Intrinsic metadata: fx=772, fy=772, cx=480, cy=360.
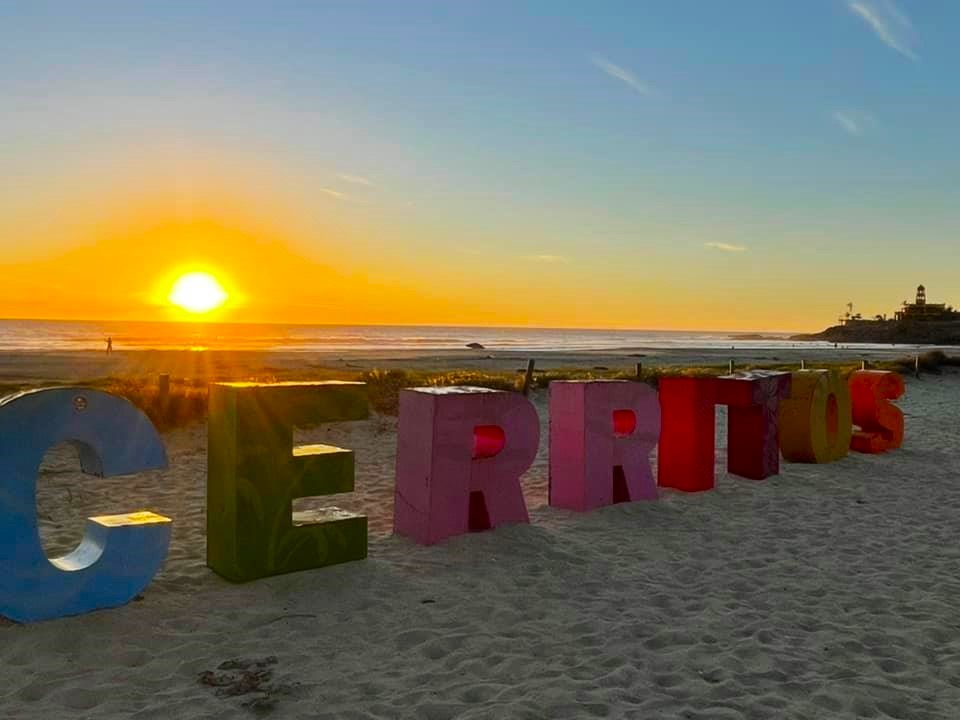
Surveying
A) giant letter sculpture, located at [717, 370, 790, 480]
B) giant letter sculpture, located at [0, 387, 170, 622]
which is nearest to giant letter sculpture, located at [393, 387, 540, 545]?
giant letter sculpture, located at [0, 387, 170, 622]

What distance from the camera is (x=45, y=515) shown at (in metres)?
8.35

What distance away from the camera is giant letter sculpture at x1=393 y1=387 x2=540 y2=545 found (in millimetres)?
7383

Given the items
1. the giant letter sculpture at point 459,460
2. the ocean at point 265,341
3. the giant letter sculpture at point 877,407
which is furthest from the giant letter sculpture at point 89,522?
the ocean at point 265,341

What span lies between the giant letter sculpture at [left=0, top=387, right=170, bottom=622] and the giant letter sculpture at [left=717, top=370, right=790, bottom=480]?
7.60 meters

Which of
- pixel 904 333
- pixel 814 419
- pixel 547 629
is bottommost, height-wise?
pixel 547 629

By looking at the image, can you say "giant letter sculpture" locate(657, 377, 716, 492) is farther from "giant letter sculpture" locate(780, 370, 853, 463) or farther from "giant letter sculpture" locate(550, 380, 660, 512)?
"giant letter sculpture" locate(780, 370, 853, 463)

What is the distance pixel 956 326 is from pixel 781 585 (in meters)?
114

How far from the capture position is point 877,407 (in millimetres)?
13688

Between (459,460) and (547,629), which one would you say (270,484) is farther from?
(547,629)

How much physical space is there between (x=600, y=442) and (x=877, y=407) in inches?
289

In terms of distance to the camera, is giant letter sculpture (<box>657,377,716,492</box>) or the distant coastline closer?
giant letter sculpture (<box>657,377,716,492</box>)

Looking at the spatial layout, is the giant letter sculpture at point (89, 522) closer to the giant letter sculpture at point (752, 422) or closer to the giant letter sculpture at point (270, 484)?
the giant letter sculpture at point (270, 484)

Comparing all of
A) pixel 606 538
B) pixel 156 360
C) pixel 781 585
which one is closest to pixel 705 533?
pixel 606 538

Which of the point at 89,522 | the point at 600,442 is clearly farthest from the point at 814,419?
the point at 89,522
